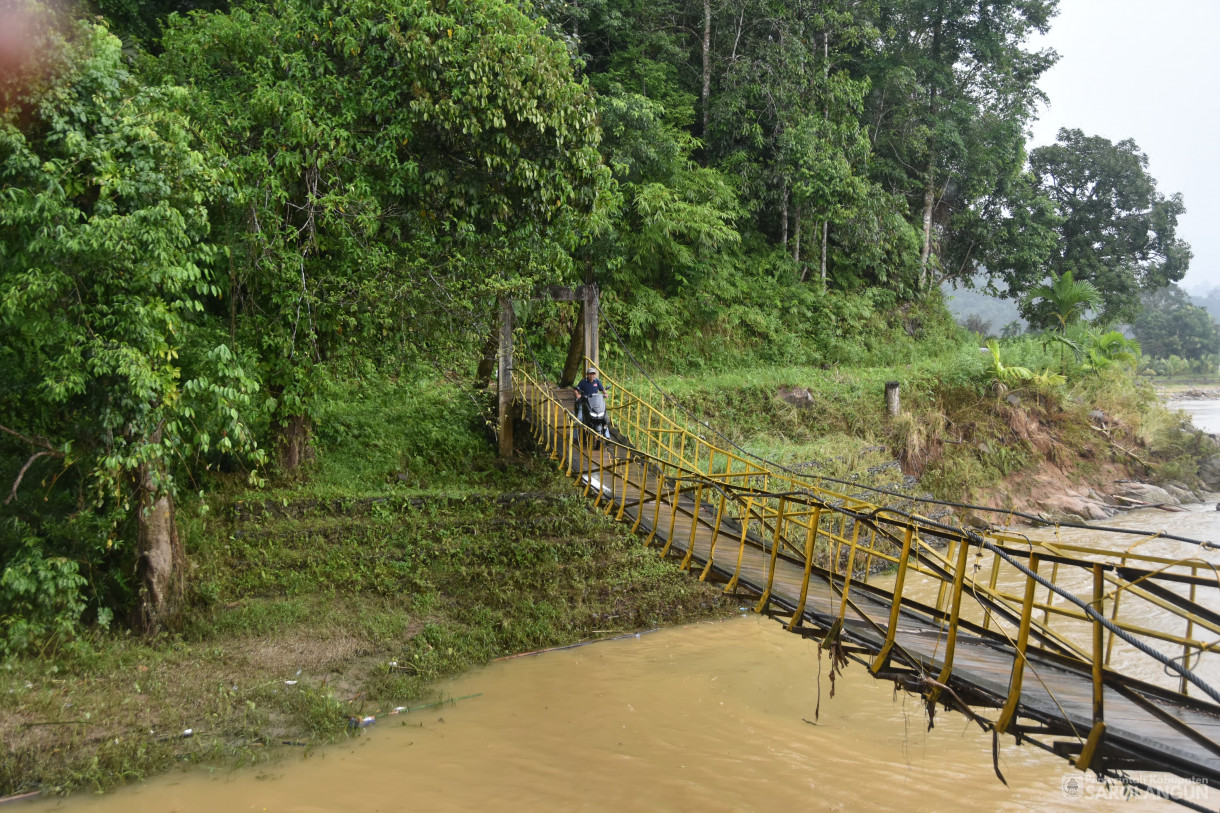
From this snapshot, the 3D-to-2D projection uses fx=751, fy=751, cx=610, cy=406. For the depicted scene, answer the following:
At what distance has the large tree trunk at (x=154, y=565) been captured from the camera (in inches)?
261

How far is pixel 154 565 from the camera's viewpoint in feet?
21.9

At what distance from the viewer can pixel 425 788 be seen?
5.10 m

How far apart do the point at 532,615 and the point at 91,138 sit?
5760 mm

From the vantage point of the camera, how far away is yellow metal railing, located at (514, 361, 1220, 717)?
3102 mm

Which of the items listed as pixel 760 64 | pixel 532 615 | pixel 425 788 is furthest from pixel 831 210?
pixel 425 788

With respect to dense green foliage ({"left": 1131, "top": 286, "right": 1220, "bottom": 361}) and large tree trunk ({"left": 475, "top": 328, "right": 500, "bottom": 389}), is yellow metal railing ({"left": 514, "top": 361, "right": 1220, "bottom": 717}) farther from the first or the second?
dense green foliage ({"left": 1131, "top": 286, "right": 1220, "bottom": 361})

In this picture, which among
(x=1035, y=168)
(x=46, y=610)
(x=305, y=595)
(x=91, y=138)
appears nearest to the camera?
(x=91, y=138)

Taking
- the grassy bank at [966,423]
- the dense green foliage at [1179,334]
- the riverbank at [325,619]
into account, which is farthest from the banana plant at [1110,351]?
the dense green foliage at [1179,334]

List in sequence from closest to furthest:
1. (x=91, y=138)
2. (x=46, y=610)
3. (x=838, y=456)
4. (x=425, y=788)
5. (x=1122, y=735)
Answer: (x=1122, y=735) < (x=425, y=788) < (x=91, y=138) < (x=46, y=610) < (x=838, y=456)

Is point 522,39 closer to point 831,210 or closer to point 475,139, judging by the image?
point 475,139

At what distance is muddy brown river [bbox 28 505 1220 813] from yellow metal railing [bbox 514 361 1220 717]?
1.05 meters

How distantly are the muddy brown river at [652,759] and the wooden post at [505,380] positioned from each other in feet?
10.6

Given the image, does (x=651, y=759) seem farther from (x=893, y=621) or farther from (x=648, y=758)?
(x=893, y=621)

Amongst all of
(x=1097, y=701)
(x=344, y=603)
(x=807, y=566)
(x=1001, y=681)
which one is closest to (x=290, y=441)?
(x=344, y=603)
